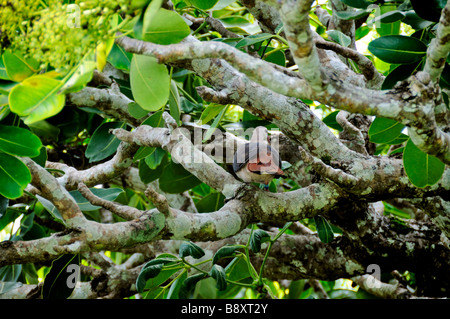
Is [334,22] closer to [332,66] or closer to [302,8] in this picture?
[332,66]

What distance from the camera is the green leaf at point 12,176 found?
895 millimetres

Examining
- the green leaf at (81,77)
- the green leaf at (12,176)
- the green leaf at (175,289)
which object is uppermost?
the green leaf at (81,77)

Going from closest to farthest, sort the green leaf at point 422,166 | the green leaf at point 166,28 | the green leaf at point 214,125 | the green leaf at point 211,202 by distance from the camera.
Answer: the green leaf at point 166,28 < the green leaf at point 422,166 < the green leaf at point 214,125 < the green leaf at point 211,202

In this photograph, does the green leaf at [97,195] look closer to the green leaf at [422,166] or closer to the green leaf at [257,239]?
the green leaf at [257,239]

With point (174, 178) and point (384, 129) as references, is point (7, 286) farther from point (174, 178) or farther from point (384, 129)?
point (384, 129)

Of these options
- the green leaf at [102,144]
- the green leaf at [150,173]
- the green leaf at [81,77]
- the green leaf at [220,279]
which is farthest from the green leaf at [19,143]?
the green leaf at [150,173]

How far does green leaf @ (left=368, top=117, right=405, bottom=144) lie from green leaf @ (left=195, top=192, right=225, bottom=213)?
0.70 m

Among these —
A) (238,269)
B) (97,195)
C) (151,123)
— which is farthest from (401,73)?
(97,195)

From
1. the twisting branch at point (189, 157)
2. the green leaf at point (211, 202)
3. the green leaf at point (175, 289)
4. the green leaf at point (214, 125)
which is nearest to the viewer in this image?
the green leaf at point (214, 125)

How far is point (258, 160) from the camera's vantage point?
51.0 inches

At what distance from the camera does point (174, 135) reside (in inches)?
48.9

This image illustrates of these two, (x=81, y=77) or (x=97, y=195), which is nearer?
(x=81, y=77)

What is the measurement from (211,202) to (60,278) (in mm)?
616

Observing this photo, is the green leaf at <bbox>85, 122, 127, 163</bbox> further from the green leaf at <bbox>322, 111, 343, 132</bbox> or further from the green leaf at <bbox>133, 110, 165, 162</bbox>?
the green leaf at <bbox>322, 111, 343, 132</bbox>
